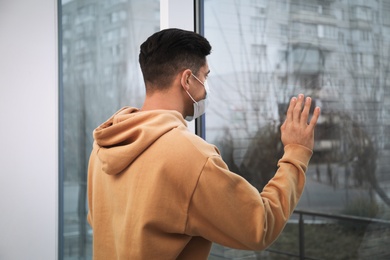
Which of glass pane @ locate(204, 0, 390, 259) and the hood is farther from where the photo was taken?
glass pane @ locate(204, 0, 390, 259)

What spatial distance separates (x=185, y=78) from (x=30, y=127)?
2525 mm

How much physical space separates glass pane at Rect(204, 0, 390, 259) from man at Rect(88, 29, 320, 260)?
0.31 meters

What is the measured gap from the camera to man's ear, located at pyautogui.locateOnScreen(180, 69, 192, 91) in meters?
1.35

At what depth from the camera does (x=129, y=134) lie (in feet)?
4.21

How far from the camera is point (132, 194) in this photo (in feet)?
4.14

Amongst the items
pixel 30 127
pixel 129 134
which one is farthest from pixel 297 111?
pixel 30 127

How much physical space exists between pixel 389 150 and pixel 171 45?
2.29 feet


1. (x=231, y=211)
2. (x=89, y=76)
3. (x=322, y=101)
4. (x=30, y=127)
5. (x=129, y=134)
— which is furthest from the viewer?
(x=30, y=127)

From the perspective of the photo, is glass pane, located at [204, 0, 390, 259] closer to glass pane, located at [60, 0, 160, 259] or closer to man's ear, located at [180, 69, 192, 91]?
man's ear, located at [180, 69, 192, 91]

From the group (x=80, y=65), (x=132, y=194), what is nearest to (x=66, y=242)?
(x=80, y=65)

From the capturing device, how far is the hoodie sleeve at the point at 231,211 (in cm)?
118

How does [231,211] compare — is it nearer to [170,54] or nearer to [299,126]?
[299,126]

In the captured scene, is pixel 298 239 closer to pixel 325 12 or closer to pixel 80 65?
pixel 325 12

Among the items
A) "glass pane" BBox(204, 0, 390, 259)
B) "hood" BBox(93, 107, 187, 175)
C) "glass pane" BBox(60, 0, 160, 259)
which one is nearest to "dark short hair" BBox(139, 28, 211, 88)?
"hood" BBox(93, 107, 187, 175)
